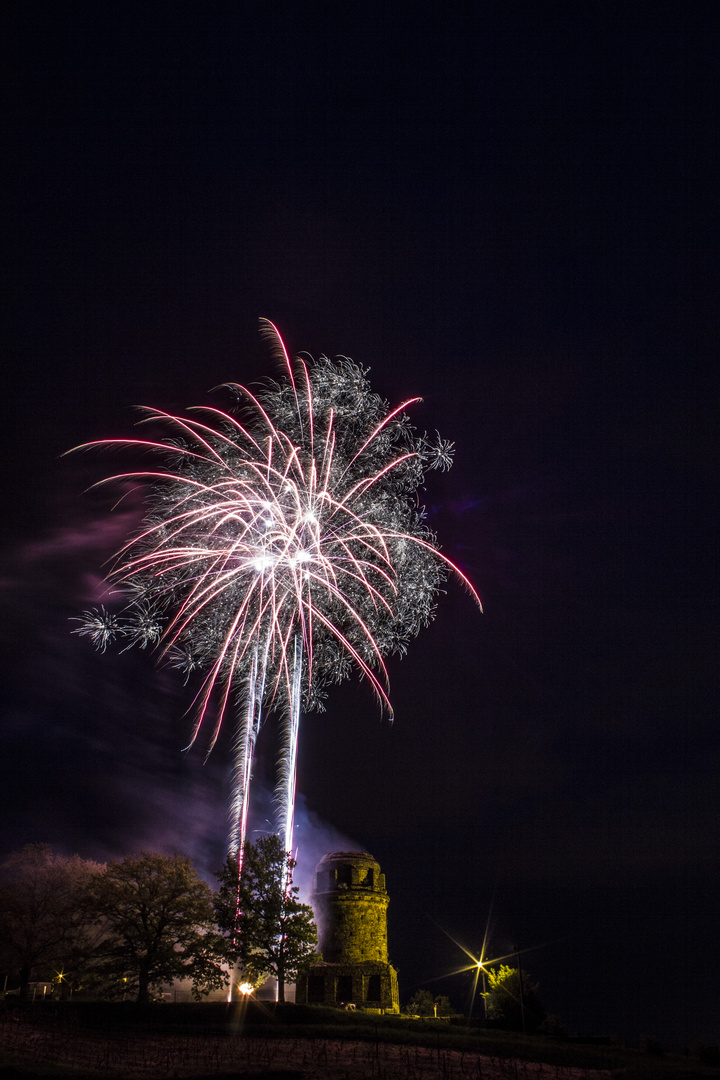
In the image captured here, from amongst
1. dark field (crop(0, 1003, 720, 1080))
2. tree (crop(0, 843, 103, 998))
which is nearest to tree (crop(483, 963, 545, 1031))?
dark field (crop(0, 1003, 720, 1080))

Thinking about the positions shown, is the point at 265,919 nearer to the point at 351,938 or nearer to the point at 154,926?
the point at 154,926

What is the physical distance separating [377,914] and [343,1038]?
22117mm

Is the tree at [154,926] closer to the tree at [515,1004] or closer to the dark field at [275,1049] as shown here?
the dark field at [275,1049]

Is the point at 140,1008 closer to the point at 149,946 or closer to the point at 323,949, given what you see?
the point at 149,946

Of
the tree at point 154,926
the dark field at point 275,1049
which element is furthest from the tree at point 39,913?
the dark field at point 275,1049

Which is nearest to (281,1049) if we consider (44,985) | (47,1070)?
(47,1070)

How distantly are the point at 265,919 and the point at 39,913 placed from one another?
23211 millimetres

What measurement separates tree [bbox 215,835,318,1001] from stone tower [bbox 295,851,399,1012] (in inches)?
212

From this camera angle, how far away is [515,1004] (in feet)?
125

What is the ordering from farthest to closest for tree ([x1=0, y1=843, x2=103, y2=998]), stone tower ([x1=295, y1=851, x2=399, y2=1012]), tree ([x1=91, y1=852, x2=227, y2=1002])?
1. tree ([x1=0, y1=843, x2=103, y2=998])
2. stone tower ([x1=295, y1=851, x2=399, y2=1012])
3. tree ([x1=91, y1=852, x2=227, y2=1002])

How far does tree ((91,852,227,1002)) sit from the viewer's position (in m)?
35.8

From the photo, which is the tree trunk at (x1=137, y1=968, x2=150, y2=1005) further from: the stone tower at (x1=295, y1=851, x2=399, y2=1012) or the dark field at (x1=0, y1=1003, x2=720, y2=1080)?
the stone tower at (x1=295, y1=851, x2=399, y2=1012)

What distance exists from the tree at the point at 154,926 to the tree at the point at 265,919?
1.15 m

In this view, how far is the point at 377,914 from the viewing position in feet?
163
